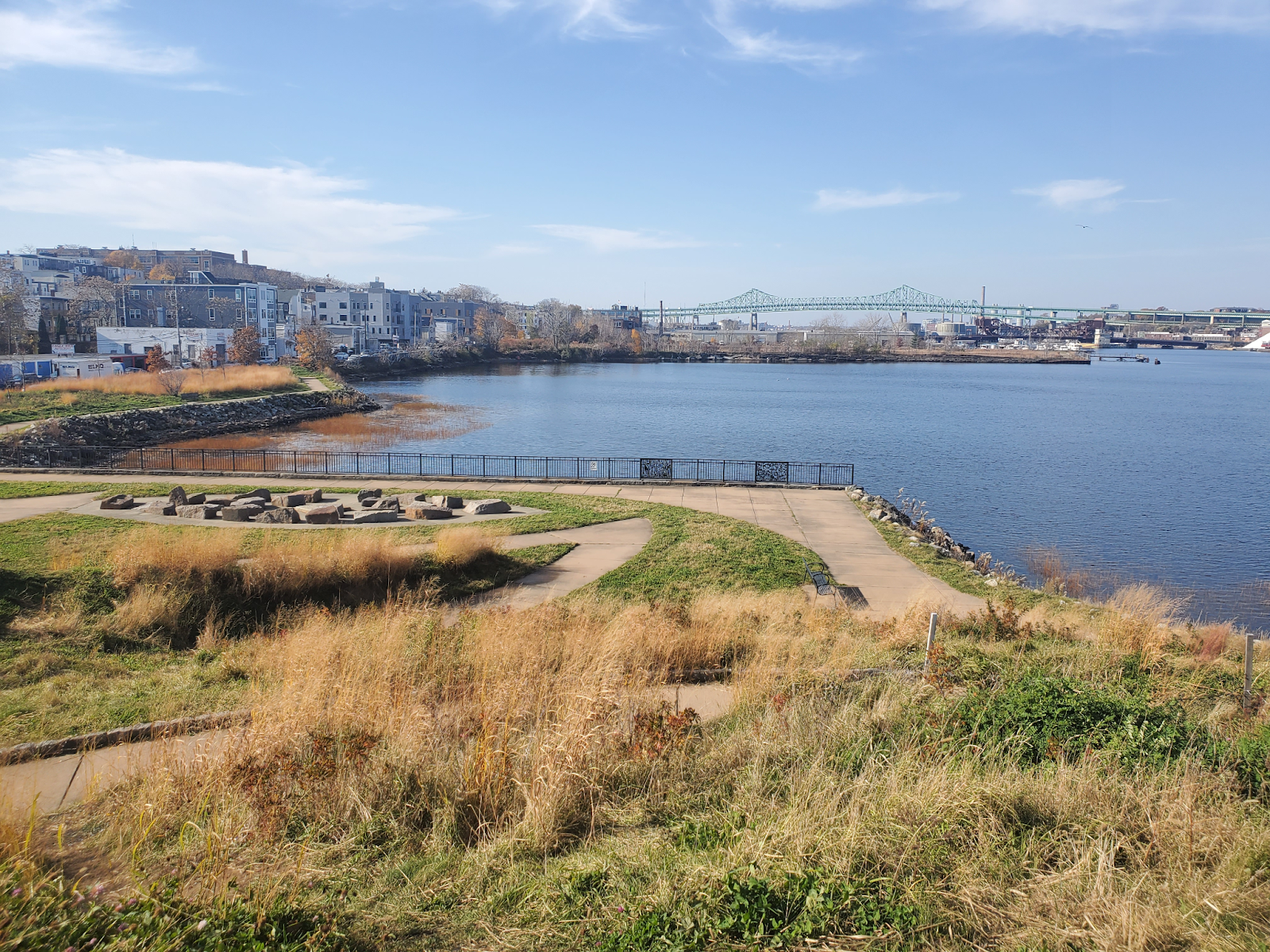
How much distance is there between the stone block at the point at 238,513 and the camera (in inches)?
834

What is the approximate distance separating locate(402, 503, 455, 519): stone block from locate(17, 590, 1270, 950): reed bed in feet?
41.2

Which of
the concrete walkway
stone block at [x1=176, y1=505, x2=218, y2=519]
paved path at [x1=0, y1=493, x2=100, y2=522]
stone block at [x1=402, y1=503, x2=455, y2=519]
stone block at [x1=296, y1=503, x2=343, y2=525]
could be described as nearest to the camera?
the concrete walkway

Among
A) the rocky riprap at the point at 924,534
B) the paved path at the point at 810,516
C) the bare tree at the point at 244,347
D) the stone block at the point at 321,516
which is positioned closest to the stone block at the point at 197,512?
the stone block at the point at 321,516

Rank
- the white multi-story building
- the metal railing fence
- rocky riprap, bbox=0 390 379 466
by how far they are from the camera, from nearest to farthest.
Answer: the metal railing fence, rocky riprap, bbox=0 390 379 466, the white multi-story building

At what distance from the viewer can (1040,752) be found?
723 centimetres

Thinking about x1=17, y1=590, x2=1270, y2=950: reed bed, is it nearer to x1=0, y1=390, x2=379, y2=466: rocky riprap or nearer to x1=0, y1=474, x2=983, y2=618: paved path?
x1=0, y1=474, x2=983, y2=618: paved path

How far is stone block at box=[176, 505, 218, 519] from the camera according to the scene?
70.3ft

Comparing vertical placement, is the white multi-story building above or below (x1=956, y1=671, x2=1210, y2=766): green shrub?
above

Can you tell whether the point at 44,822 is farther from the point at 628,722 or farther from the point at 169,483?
the point at 169,483

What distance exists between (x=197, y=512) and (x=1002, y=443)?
171 feet

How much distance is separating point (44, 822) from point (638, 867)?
453cm

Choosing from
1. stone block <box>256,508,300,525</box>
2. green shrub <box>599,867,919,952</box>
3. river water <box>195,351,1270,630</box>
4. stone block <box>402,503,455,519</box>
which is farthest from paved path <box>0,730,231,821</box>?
river water <box>195,351,1270,630</box>

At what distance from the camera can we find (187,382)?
6562 centimetres

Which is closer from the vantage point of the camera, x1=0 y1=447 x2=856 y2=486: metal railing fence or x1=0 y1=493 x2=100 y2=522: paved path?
x1=0 y1=493 x2=100 y2=522: paved path
